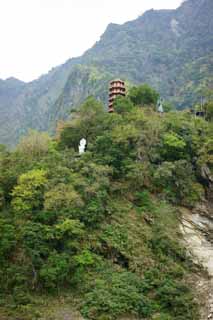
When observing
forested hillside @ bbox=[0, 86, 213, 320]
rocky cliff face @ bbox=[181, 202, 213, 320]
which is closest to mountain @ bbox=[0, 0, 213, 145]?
forested hillside @ bbox=[0, 86, 213, 320]

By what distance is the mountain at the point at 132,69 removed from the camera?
8744 cm

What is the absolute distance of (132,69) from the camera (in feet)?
322

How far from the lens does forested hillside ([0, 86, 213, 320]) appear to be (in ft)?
62.9

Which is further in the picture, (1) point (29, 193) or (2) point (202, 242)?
(2) point (202, 242)

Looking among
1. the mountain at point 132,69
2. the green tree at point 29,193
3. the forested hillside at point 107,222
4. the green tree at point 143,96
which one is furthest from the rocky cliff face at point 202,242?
the mountain at point 132,69

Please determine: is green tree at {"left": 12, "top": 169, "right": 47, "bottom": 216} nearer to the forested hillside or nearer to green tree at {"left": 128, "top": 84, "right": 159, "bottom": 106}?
the forested hillside

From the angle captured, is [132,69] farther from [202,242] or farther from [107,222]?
[107,222]

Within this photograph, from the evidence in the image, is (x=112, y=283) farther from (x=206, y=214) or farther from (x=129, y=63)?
(x=129, y=63)

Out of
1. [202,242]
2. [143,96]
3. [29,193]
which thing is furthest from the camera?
[143,96]

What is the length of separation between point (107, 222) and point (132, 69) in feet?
→ 260

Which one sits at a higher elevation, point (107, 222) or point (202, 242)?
point (107, 222)

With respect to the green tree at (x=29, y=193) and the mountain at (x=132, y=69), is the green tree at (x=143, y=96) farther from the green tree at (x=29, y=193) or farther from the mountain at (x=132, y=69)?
the mountain at (x=132, y=69)

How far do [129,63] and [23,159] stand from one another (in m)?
79.0

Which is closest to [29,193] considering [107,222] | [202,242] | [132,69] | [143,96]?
[107,222]
